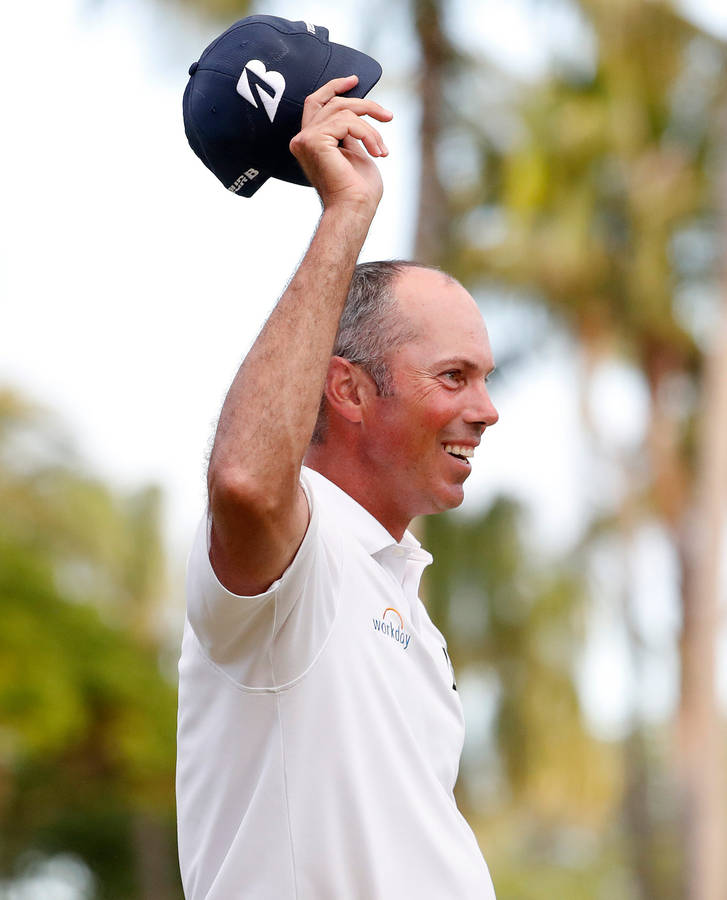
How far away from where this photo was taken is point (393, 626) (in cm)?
269

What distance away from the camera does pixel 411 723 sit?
2619 millimetres

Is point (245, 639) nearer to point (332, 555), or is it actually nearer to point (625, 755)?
point (332, 555)

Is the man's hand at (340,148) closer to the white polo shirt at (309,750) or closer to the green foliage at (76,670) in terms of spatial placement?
the white polo shirt at (309,750)

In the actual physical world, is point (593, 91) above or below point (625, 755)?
above

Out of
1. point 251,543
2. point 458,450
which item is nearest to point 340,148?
point 458,450

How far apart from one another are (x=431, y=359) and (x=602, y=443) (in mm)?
21860

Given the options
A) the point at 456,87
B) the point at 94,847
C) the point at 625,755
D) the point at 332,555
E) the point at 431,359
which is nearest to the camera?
the point at 332,555

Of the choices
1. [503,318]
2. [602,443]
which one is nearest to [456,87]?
[503,318]

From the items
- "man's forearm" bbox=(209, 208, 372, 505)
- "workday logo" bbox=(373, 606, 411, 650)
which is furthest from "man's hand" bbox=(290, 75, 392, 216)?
"workday logo" bbox=(373, 606, 411, 650)

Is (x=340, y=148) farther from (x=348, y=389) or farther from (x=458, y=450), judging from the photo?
(x=458, y=450)

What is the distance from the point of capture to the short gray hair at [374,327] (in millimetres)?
2986

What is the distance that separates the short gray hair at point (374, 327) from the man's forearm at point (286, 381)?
0.47 meters

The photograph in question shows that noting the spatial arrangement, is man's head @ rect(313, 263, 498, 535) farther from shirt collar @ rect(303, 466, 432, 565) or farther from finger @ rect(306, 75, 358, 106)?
finger @ rect(306, 75, 358, 106)

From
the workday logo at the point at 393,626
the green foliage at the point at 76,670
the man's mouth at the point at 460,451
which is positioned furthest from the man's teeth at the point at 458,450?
the green foliage at the point at 76,670
